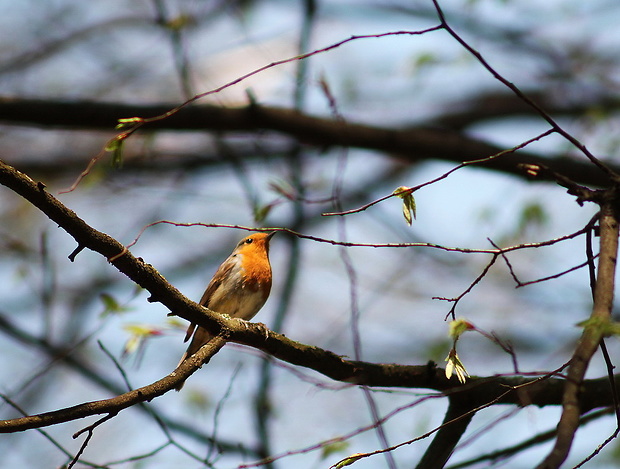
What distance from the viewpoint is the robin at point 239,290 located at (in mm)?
5531

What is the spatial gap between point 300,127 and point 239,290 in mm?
1659

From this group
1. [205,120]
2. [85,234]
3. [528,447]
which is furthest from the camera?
[205,120]

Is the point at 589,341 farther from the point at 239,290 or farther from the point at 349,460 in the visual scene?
the point at 239,290

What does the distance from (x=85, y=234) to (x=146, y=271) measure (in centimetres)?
30

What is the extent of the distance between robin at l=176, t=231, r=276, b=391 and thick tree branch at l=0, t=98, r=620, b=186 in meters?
1.21

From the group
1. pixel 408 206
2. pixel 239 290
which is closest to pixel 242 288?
pixel 239 290

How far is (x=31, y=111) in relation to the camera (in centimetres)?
540

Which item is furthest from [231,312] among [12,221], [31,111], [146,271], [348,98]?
[12,221]

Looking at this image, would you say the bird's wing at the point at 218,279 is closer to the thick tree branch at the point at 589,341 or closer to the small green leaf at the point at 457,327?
the small green leaf at the point at 457,327

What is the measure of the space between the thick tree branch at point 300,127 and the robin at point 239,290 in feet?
3.98

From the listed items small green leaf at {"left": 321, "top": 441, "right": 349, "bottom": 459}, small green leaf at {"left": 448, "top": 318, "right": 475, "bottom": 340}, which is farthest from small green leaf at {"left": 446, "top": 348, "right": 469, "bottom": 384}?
small green leaf at {"left": 321, "top": 441, "right": 349, "bottom": 459}

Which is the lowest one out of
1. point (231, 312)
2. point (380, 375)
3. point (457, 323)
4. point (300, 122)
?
point (457, 323)

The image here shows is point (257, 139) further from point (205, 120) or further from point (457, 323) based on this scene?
point (457, 323)

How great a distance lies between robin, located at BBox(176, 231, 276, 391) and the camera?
5531 millimetres
